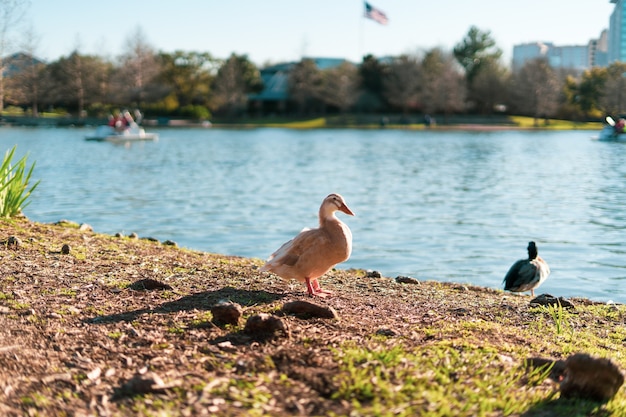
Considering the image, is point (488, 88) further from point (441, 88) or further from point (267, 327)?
point (267, 327)

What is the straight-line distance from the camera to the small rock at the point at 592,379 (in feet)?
11.3

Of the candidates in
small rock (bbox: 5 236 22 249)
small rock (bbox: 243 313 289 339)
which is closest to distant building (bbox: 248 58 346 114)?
small rock (bbox: 5 236 22 249)

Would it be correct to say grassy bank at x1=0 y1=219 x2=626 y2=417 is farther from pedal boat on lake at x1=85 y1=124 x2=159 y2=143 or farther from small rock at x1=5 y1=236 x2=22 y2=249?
pedal boat on lake at x1=85 y1=124 x2=159 y2=143

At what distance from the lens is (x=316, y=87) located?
78000 millimetres

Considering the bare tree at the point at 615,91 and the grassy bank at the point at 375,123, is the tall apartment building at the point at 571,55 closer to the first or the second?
the grassy bank at the point at 375,123

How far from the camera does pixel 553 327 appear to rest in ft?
17.9

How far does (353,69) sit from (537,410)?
3145 inches

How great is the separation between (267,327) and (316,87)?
247ft

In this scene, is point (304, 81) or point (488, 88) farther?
point (488, 88)

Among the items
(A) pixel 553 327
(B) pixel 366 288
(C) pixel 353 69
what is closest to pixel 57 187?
(B) pixel 366 288

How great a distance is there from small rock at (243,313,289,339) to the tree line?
72780 mm

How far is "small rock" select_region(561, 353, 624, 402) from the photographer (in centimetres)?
346

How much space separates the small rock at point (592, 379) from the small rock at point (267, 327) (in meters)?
1.50

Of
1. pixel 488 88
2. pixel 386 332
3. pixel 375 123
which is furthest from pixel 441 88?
pixel 386 332
